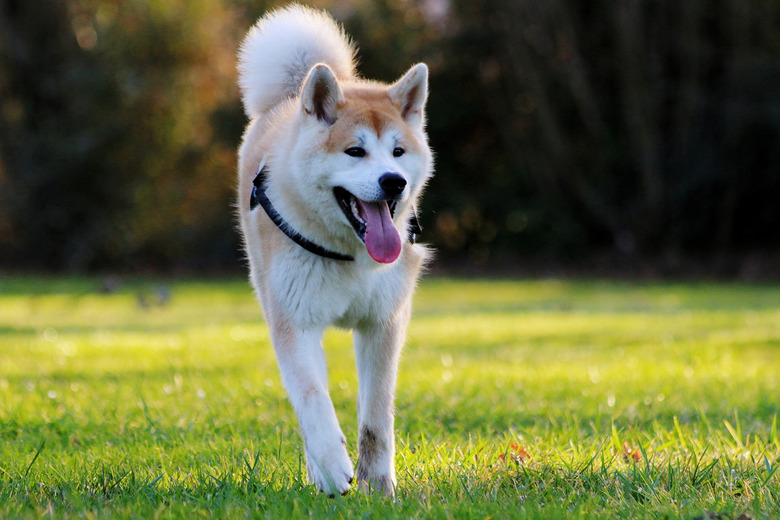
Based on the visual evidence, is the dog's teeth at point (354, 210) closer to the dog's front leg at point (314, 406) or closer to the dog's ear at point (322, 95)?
the dog's ear at point (322, 95)

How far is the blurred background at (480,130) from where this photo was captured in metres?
19.0

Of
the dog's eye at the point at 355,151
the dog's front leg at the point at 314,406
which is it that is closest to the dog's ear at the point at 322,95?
the dog's eye at the point at 355,151

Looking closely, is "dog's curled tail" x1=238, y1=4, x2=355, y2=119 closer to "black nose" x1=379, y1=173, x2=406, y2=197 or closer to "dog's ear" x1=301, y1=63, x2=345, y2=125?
"dog's ear" x1=301, y1=63, x2=345, y2=125

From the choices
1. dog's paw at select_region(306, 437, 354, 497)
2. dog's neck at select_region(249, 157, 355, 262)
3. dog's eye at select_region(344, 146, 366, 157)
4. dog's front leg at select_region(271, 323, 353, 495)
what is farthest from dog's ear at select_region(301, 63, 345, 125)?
dog's paw at select_region(306, 437, 354, 497)

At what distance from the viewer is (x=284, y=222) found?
3.55 meters

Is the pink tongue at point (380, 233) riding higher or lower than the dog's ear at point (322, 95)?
lower

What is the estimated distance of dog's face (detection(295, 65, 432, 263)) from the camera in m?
3.41

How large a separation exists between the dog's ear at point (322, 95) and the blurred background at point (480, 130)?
16099mm

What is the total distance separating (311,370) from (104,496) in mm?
839

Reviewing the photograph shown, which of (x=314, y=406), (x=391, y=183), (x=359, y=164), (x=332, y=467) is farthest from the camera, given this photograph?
(x=359, y=164)

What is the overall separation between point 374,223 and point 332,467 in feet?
3.11

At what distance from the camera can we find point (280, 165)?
3.71 m

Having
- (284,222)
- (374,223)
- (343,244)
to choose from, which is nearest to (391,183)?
(374,223)

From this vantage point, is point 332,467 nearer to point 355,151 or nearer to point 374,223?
point 374,223
